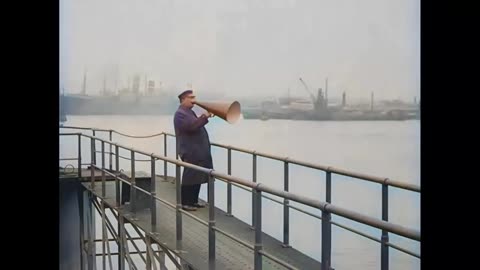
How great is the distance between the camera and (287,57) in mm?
1922

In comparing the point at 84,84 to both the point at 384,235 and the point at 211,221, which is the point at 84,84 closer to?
the point at 211,221

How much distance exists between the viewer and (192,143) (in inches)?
74.3

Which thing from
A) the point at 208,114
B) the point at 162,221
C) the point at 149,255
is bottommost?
the point at 149,255

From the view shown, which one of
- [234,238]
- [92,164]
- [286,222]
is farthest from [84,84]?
[286,222]

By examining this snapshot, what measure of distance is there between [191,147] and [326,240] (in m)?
0.51

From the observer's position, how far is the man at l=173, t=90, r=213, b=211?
6.13 ft

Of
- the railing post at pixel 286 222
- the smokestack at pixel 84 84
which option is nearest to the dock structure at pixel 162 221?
the railing post at pixel 286 222

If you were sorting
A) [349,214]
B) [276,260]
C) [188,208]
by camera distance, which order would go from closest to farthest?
[349,214], [276,260], [188,208]

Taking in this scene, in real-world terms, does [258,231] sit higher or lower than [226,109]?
lower

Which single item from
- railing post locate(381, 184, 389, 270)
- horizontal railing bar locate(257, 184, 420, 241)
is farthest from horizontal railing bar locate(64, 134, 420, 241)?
railing post locate(381, 184, 389, 270)

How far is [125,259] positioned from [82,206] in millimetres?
220

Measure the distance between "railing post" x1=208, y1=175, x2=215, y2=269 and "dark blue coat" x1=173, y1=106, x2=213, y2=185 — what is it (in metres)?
0.02
